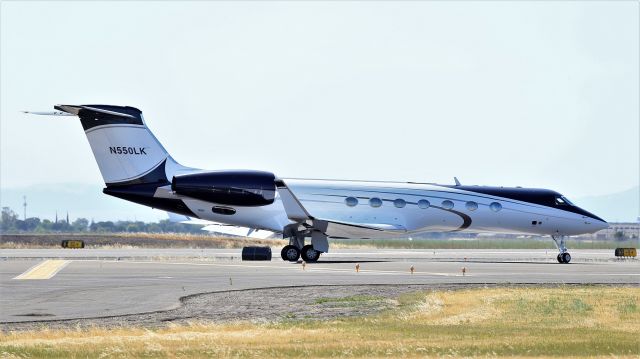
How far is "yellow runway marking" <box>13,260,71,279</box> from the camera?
33.0 metres

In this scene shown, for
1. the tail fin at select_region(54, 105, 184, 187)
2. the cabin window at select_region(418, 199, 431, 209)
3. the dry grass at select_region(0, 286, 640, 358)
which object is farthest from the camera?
the cabin window at select_region(418, 199, 431, 209)

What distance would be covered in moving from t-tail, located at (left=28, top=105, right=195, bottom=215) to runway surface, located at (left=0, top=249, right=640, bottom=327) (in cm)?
298

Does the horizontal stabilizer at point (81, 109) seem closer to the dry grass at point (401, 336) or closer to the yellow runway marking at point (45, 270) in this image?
the yellow runway marking at point (45, 270)

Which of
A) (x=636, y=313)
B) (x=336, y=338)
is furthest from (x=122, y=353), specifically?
(x=636, y=313)

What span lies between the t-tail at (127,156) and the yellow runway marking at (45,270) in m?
4.05

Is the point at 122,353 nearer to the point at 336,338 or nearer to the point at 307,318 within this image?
the point at 336,338

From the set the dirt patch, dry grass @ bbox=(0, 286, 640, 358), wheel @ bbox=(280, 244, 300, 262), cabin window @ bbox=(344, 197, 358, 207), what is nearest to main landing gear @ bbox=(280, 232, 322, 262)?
wheel @ bbox=(280, 244, 300, 262)

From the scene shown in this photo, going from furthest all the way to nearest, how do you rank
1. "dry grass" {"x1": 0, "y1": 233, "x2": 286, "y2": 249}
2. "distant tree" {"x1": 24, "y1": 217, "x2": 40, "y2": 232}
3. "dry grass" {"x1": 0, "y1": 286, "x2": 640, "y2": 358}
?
"distant tree" {"x1": 24, "y1": 217, "x2": 40, "y2": 232}, "dry grass" {"x1": 0, "y1": 233, "x2": 286, "y2": 249}, "dry grass" {"x1": 0, "y1": 286, "x2": 640, "y2": 358}

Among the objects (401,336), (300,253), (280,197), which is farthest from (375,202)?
(401,336)

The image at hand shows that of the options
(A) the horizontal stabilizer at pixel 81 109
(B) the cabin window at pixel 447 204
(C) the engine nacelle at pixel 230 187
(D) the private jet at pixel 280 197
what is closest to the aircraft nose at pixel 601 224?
(D) the private jet at pixel 280 197

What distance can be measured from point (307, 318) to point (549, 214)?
93.6ft

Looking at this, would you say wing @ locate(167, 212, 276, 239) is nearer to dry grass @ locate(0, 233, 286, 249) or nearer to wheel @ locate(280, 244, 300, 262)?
wheel @ locate(280, 244, 300, 262)

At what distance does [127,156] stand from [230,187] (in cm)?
449

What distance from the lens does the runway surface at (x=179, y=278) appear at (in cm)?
2380
